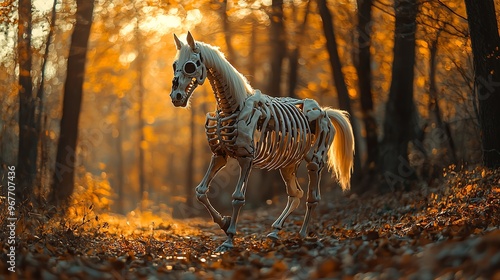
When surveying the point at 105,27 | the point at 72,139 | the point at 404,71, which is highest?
the point at 105,27

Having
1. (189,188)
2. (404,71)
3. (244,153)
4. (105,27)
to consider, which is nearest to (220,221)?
(244,153)

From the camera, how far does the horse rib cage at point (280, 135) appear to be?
933 centimetres

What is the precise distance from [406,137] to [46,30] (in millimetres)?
8770

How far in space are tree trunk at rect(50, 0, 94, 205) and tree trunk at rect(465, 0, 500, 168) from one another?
27.0ft

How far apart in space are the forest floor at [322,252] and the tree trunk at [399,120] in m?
3.67

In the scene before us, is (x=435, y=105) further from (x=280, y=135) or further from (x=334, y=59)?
(x=280, y=135)

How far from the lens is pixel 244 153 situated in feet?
29.2

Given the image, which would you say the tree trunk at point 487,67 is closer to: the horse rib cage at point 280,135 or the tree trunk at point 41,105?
the horse rib cage at point 280,135

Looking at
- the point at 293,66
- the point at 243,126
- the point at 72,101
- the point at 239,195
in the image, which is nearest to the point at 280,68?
the point at 293,66

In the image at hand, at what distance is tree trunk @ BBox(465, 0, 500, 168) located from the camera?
10.3m

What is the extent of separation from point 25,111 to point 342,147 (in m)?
5.79

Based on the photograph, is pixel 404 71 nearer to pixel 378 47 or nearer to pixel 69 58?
pixel 378 47

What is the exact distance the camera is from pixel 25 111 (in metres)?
11.9

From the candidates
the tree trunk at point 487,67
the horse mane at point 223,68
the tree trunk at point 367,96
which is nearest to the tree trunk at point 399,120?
the tree trunk at point 367,96
